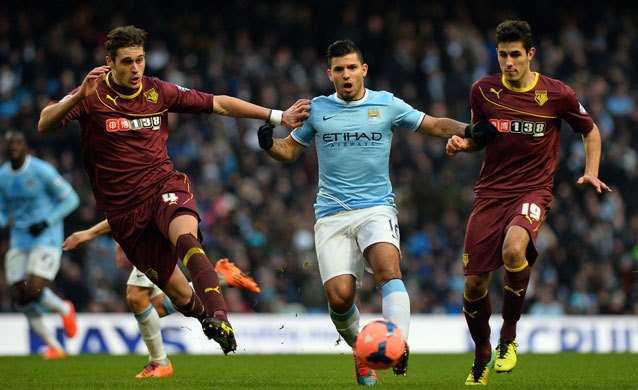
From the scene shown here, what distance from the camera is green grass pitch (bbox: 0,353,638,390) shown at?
912 cm

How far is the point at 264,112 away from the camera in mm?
9227

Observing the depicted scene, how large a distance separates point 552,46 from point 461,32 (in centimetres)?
181

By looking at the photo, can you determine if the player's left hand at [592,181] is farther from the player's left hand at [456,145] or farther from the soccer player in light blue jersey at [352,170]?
the player's left hand at [456,145]

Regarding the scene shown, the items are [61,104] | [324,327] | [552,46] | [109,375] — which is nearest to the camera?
[61,104]

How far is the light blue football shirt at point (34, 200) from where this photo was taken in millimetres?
14086

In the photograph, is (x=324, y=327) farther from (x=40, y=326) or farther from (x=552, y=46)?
(x=552, y=46)

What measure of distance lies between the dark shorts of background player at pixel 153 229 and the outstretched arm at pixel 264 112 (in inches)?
25.3

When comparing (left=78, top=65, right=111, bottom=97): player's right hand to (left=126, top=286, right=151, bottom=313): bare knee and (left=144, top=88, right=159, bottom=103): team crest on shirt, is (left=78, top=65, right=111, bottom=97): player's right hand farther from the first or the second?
(left=126, top=286, right=151, bottom=313): bare knee

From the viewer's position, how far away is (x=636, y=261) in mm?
18625

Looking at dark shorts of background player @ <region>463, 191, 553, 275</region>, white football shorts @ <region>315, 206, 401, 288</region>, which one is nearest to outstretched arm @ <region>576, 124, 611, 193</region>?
dark shorts of background player @ <region>463, 191, 553, 275</region>

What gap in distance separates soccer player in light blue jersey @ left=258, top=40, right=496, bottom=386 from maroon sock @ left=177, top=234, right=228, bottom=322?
3.41ft

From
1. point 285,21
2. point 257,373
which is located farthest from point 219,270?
point 285,21

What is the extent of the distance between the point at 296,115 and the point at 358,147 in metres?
0.56

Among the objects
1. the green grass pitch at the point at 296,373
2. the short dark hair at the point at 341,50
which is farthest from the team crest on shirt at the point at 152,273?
the short dark hair at the point at 341,50
